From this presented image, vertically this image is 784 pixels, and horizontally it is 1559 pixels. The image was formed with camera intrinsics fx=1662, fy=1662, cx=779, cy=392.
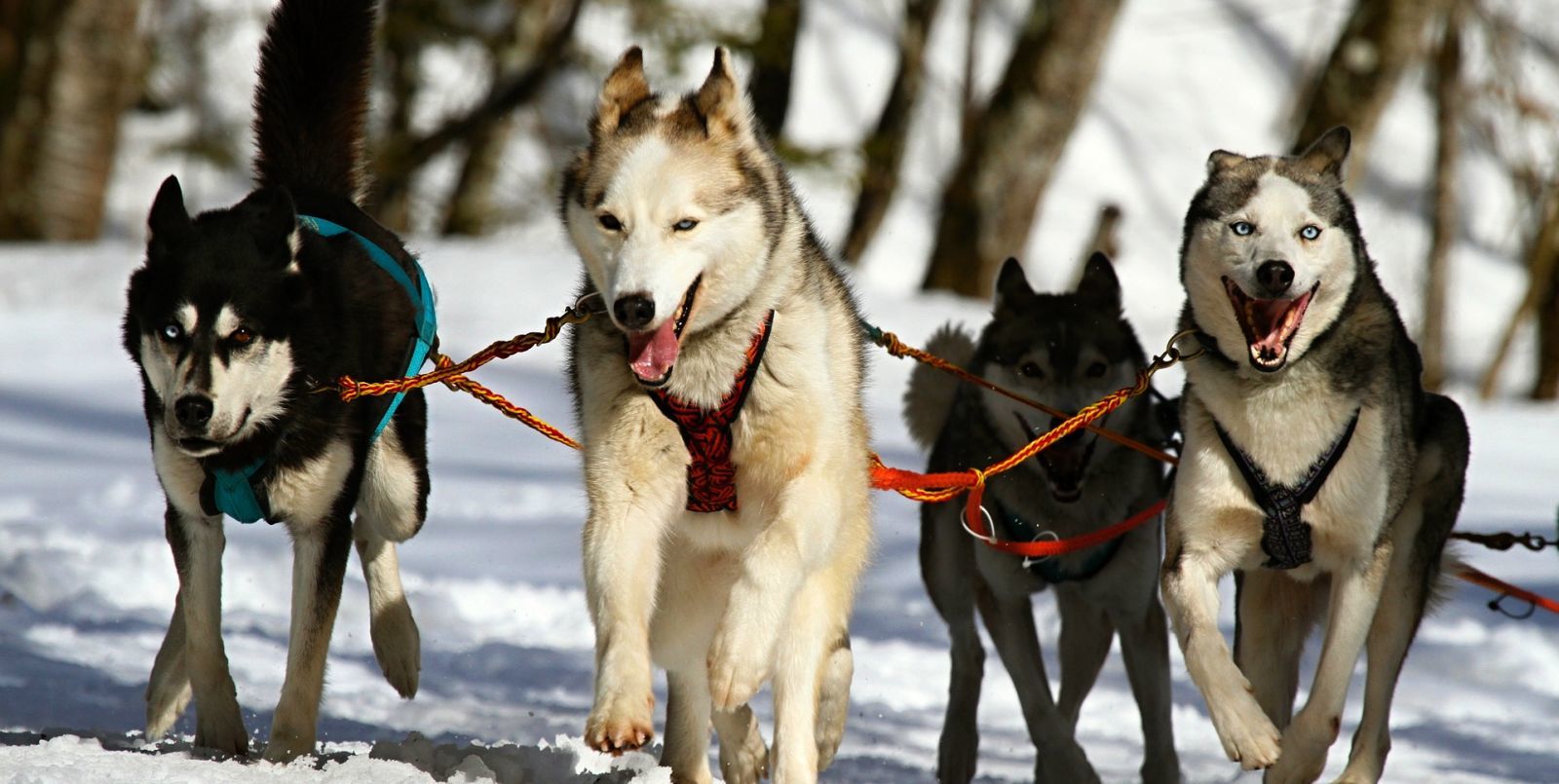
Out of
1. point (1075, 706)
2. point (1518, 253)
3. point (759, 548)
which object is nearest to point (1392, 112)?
point (1518, 253)

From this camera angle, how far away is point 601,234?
358 centimetres

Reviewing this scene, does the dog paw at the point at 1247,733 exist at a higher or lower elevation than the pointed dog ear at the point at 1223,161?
lower

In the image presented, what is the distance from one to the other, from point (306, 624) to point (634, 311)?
4.58ft

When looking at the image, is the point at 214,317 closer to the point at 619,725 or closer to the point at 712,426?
the point at 712,426

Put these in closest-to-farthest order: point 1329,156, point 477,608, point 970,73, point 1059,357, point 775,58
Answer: point 1329,156, point 1059,357, point 477,608, point 775,58, point 970,73

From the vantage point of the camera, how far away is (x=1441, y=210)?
1750 cm

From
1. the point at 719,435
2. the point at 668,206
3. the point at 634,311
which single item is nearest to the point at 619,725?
the point at 719,435

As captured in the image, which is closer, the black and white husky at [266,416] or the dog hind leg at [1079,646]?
the black and white husky at [266,416]

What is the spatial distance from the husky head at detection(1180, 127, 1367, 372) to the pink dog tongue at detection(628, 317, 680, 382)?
142 cm

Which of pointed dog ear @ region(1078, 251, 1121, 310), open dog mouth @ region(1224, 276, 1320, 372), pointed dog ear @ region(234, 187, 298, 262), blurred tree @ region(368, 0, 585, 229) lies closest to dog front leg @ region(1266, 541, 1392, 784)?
open dog mouth @ region(1224, 276, 1320, 372)

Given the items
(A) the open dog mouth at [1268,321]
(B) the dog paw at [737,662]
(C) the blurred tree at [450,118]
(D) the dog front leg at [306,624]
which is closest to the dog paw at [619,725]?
(B) the dog paw at [737,662]

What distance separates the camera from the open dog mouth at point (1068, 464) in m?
5.35

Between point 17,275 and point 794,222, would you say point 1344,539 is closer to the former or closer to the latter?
point 794,222

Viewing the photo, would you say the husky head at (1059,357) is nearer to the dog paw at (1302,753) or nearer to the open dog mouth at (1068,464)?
the open dog mouth at (1068,464)
